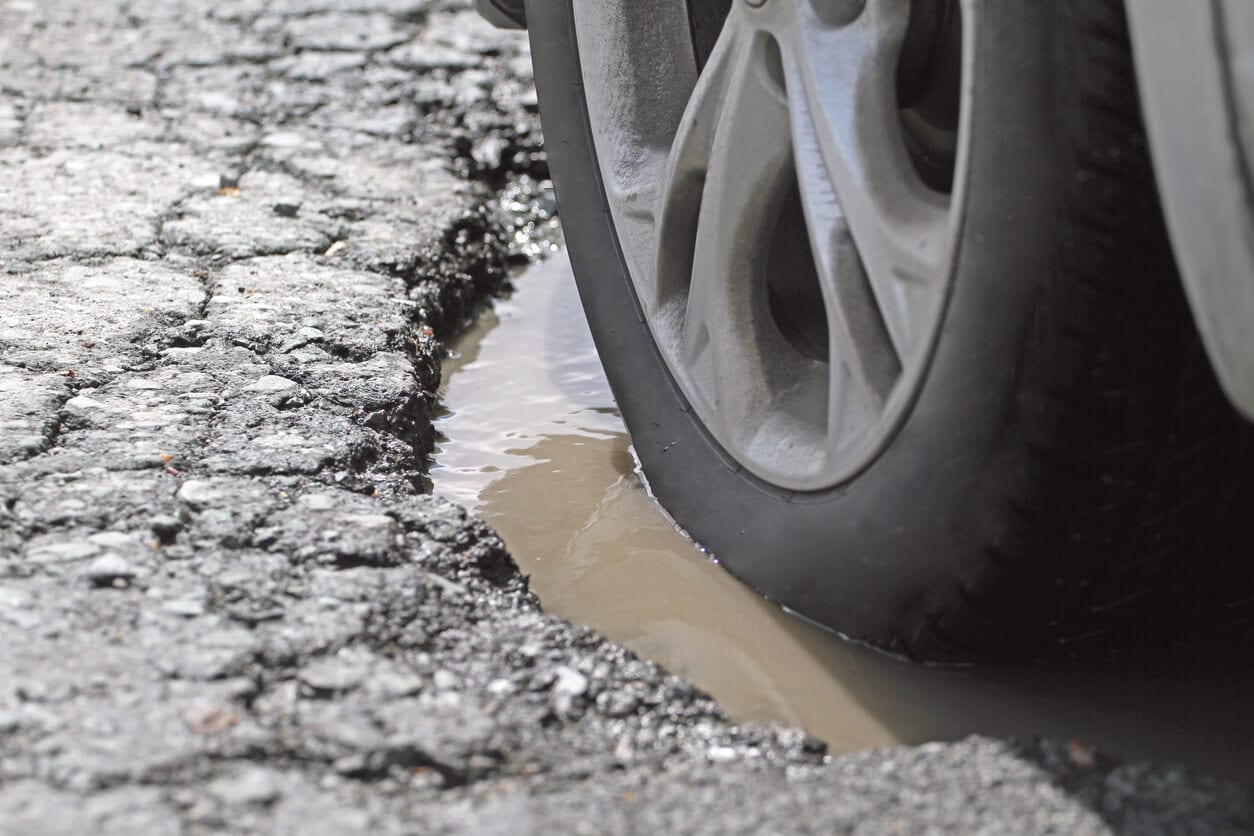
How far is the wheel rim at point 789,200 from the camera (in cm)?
145

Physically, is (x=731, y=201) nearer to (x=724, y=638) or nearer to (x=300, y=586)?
(x=724, y=638)

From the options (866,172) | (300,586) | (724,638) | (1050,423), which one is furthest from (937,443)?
(300,586)

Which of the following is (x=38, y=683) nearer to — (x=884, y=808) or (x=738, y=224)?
(x=884, y=808)

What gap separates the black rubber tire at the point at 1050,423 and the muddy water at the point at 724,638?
0.06 meters

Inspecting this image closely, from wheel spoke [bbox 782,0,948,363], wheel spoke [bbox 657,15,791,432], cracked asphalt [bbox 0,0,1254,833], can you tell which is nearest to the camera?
cracked asphalt [bbox 0,0,1254,833]

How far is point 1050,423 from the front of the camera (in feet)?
4.32

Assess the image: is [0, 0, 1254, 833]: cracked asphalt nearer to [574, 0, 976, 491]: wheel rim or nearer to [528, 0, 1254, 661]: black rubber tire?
[528, 0, 1254, 661]: black rubber tire

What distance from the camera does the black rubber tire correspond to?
1.26m

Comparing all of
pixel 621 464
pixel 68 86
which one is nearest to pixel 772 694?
pixel 621 464

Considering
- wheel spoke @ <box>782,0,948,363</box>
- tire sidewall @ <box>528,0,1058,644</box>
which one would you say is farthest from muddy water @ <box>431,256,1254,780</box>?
wheel spoke @ <box>782,0,948,363</box>

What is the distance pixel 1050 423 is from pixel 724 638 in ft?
1.78

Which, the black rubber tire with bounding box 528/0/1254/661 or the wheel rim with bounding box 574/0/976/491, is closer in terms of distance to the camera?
the black rubber tire with bounding box 528/0/1254/661

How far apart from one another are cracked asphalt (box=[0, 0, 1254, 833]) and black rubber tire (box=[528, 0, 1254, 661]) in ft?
0.60

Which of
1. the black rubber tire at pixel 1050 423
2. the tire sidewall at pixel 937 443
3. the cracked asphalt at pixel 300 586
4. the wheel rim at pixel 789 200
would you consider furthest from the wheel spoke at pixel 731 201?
the cracked asphalt at pixel 300 586
